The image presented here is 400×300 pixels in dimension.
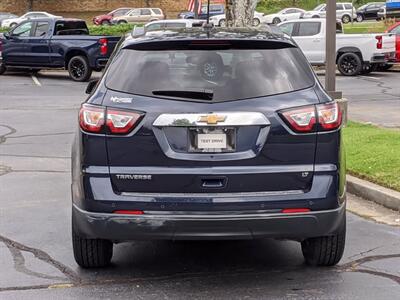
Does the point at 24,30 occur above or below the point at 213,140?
below

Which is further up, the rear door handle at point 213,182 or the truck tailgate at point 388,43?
the rear door handle at point 213,182

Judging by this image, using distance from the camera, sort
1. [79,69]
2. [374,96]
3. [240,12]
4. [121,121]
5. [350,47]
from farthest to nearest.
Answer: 1. [350,47]
2. [79,69]
3. [374,96]
4. [240,12]
5. [121,121]

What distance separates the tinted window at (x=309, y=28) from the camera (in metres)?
25.9

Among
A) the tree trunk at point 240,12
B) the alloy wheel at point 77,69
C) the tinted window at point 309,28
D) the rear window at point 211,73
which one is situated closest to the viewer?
the rear window at point 211,73

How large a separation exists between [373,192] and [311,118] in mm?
3313

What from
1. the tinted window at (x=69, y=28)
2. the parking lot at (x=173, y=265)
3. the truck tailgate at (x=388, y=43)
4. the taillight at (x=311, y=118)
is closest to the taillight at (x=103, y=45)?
the tinted window at (x=69, y=28)

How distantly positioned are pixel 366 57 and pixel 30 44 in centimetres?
1092

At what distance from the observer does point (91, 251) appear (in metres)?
5.62

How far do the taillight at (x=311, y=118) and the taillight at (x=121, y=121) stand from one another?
3.19 feet

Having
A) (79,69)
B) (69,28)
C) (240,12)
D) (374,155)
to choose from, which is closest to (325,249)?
(374,155)

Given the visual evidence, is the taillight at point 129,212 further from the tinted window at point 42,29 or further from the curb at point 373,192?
the tinted window at point 42,29

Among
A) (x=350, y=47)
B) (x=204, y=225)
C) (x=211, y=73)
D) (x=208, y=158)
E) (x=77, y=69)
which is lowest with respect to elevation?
(x=77, y=69)

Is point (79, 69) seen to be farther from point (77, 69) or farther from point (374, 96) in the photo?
point (374, 96)

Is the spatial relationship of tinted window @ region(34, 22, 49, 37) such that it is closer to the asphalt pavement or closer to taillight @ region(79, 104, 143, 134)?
the asphalt pavement
